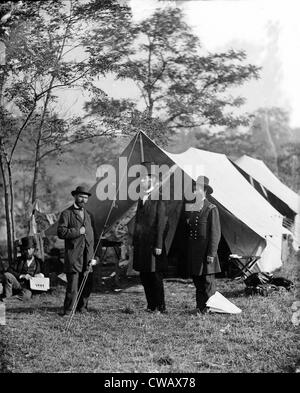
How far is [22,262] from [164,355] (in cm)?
356

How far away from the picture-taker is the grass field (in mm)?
4266

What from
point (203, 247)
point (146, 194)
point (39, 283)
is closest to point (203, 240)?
point (203, 247)

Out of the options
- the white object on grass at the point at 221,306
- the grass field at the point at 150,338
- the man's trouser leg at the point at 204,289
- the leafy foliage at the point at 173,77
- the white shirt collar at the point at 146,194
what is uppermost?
the leafy foliage at the point at 173,77

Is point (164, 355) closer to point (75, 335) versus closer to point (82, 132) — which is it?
point (75, 335)

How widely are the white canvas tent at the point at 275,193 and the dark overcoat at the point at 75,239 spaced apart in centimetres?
615

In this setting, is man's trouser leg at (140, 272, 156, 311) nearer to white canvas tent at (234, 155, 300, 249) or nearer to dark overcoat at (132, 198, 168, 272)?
dark overcoat at (132, 198, 168, 272)

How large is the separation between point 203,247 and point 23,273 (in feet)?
8.99

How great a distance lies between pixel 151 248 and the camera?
6.29 m

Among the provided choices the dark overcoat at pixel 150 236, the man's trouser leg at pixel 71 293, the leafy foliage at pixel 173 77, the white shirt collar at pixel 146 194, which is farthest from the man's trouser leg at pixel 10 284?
the leafy foliage at pixel 173 77

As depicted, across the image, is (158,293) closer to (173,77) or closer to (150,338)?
(150,338)

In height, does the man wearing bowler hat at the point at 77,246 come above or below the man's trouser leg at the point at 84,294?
above

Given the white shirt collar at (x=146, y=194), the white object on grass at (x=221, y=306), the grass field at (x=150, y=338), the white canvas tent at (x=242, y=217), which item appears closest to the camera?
the grass field at (x=150, y=338)

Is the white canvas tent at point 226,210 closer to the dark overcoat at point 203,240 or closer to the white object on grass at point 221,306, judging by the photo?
the dark overcoat at point 203,240

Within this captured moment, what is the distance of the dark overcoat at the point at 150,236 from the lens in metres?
6.25
